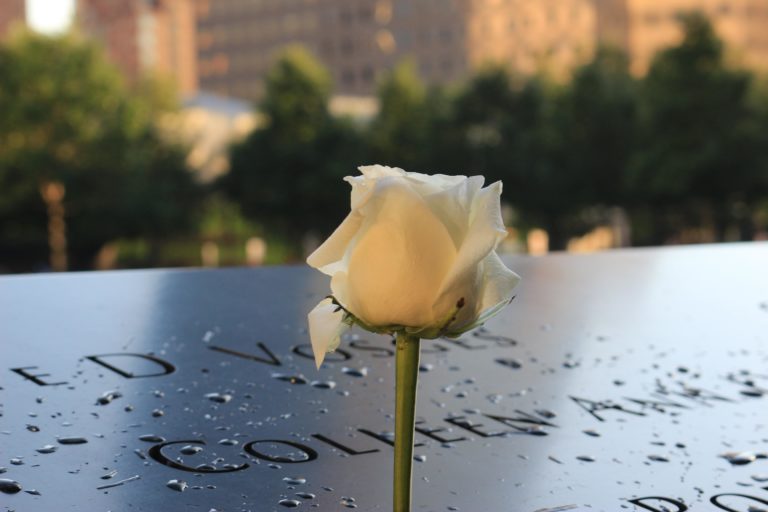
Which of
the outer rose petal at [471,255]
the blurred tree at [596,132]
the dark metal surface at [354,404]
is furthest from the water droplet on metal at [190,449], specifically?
the blurred tree at [596,132]

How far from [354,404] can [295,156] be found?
22431mm

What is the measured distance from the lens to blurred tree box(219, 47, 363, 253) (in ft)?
80.0

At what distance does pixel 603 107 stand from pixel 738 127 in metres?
3.50

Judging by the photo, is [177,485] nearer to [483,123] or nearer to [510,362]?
[510,362]

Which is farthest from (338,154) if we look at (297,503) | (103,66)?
(297,503)

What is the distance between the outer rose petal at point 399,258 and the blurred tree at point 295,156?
23.2m

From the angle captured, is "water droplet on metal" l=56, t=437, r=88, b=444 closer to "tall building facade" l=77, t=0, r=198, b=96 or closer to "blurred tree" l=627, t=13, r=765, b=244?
"blurred tree" l=627, t=13, r=765, b=244

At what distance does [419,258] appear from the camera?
3.26ft

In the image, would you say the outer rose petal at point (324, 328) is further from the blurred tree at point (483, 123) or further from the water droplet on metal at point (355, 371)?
the blurred tree at point (483, 123)

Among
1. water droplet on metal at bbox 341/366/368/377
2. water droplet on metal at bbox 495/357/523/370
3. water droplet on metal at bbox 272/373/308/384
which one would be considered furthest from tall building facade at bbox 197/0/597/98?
water droplet on metal at bbox 272/373/308/384

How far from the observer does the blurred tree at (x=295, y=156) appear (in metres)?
24.4

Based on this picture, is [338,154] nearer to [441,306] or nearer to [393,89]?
[393,89]

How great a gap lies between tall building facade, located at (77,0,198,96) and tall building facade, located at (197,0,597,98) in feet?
15.9

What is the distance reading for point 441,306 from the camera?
39.3 inches
